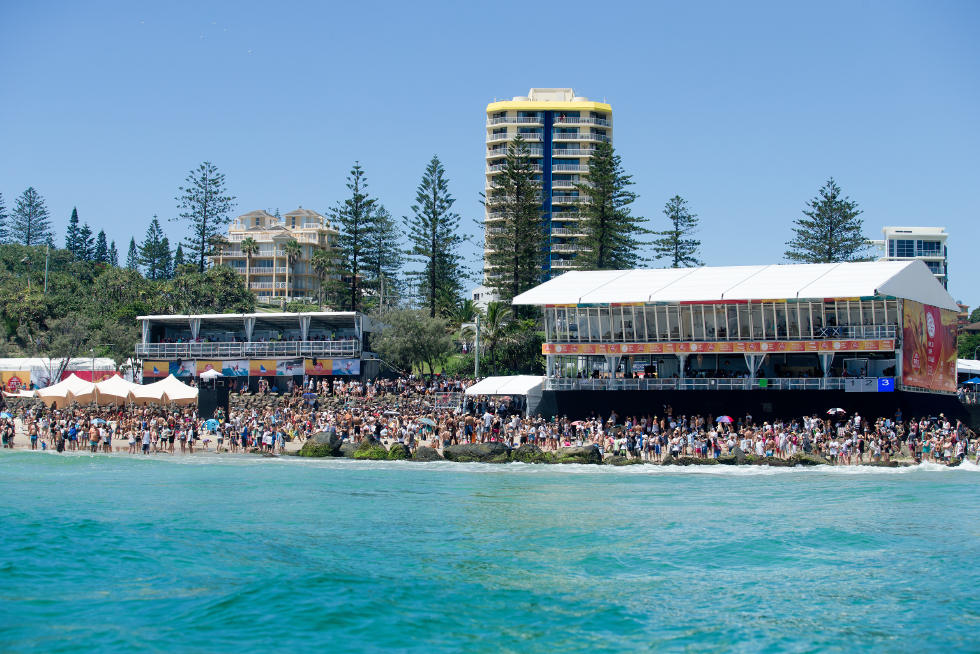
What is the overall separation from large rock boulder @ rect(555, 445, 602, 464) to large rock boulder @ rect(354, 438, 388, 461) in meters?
5.74

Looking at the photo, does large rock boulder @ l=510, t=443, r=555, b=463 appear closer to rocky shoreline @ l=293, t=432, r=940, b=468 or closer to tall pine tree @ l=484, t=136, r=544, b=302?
rocky shoreline @ l=293, t=432, r=940, b=468

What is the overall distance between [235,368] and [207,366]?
5.49 ft

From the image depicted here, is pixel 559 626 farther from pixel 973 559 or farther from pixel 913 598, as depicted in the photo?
pixel 973 559

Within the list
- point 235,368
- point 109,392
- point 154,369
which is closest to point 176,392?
point 109,392

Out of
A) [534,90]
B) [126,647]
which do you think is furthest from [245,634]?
[534,90]

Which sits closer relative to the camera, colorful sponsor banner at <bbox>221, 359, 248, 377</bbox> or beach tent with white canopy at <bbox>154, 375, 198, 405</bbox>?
beach tent with white canopy at <bbox>154, 375, 198, 405</bbox>

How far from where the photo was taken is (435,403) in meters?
38.0

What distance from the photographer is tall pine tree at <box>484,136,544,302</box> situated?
163ft

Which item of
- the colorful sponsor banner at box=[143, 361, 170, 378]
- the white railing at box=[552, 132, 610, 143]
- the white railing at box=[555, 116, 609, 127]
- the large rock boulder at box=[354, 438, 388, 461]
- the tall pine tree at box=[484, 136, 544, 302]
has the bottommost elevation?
the large rock boulder at box=[354, 438, 388, 461]

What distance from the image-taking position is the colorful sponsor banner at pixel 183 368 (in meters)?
46.2

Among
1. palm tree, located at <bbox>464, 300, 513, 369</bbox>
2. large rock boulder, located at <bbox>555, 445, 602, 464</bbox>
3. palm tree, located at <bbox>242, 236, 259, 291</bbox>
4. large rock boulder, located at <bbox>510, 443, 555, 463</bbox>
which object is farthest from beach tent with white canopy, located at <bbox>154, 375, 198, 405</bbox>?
palm tree, located at <bbox>242, 236, 259, 291</bbox>

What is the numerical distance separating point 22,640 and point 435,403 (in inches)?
1086

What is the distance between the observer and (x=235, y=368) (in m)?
45.4

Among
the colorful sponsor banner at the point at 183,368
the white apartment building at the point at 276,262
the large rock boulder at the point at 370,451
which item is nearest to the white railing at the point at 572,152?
the white apartment building at the point at 276,262
